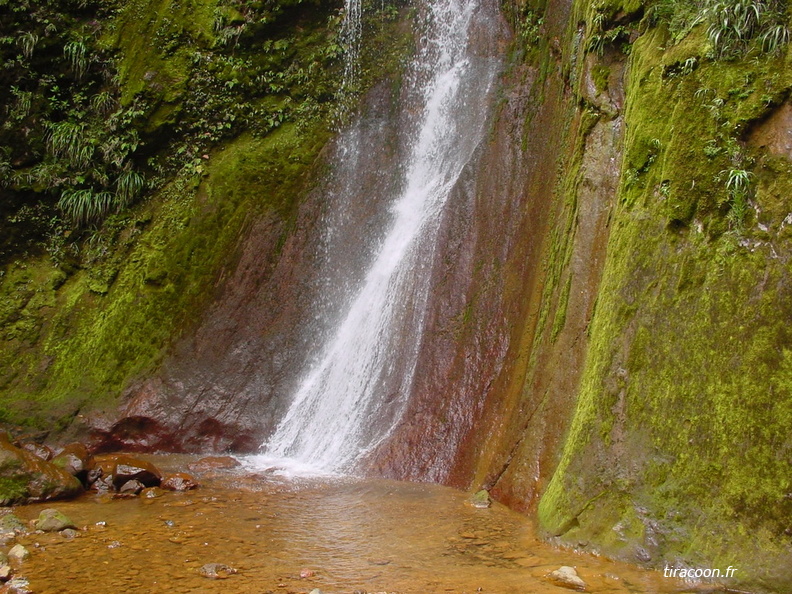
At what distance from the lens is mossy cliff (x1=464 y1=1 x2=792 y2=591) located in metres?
4.16

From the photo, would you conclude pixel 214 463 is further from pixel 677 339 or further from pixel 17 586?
pixel 677 339

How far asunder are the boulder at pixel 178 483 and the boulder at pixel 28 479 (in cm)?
96

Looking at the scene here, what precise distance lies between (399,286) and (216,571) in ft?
19.3

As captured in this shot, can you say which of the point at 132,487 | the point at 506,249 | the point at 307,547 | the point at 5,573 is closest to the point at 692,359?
the point at 307,547

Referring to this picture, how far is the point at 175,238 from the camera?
36.5ft

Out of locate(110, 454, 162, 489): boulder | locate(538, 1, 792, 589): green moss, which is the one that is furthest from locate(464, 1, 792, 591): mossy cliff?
locate(110, 454, 162, 489): boulder

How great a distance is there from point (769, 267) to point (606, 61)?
14.5 ft

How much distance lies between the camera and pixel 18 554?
482 cm

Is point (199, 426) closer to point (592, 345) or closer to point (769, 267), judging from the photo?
point (592, 345)

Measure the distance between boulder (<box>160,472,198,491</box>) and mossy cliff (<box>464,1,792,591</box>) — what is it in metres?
3.48

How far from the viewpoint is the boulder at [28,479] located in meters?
6.43

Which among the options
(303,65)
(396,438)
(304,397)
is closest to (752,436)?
(396,438)

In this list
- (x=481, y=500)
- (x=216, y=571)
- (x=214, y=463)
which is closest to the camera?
(x=216, y=571)

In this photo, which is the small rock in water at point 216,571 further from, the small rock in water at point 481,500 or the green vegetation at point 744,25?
the green vegetation at point 744,25
